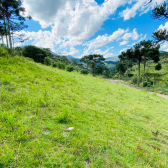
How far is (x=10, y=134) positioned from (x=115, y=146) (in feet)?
7.73

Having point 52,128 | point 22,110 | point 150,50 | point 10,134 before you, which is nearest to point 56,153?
point 52,128

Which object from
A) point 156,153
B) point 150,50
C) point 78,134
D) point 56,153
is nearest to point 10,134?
point 56,153

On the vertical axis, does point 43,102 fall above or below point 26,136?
above

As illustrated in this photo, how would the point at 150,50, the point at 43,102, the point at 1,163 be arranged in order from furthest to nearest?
1. the point at 150,50
2. the point at 43,102
3. the point at 1,163

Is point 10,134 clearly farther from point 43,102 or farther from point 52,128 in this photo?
point 43,102

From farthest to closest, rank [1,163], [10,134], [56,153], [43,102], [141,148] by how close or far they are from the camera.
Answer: [43,102] → [141,148] → [10,134] → [56,153] → [1,163]

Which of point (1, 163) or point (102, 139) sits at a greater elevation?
point (1, 163)

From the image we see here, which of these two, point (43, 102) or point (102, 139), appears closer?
point (102, 139)

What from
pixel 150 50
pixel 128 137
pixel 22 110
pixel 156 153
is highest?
pixel 150 50

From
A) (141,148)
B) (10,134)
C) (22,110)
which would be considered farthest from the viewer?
(22,110)

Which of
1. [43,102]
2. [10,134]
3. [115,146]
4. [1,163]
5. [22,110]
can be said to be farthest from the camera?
[43,102]

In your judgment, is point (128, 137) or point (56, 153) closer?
point (56, 153)

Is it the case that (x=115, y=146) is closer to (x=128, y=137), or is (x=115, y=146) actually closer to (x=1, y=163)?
(x=128, y=137)

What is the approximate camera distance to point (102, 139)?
2297mm
